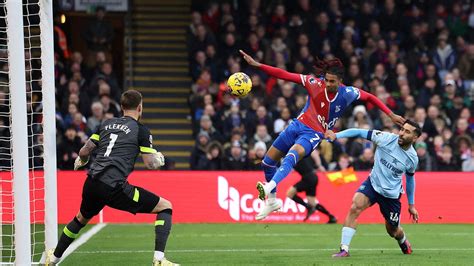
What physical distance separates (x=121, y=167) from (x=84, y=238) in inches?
228

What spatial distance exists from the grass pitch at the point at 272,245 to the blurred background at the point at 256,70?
3.04 meters

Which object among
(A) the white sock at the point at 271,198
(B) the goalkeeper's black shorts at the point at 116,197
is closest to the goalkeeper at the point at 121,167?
(B) the goalkeeper's black shorts at the point at 116,197

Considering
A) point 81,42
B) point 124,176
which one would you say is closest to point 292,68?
point 81,42

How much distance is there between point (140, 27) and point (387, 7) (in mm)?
6690

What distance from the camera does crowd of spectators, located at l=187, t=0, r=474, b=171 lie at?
874 inches

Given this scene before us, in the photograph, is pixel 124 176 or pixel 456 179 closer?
pixel 124 176

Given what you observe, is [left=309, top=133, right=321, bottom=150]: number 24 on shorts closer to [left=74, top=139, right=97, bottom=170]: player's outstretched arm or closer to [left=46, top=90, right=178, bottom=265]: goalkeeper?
[left=46, top=90, right=178, bottom=265]: goalkeeper

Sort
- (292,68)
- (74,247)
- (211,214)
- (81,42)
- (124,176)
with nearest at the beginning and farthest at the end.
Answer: (124,176), (74,247), (211,214), (292,68), (81,42)

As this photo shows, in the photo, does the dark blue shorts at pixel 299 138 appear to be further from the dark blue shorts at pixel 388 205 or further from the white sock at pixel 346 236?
the white sock at pixel 346 236

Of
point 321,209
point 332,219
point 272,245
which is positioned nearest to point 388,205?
point 272,245

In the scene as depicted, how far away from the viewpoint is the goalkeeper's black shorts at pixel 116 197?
10.9m

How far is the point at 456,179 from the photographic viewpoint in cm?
2053

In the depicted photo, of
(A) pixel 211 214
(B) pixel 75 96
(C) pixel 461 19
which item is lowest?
(A) pixel 211 214

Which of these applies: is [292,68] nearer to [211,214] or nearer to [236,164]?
[236,164]
